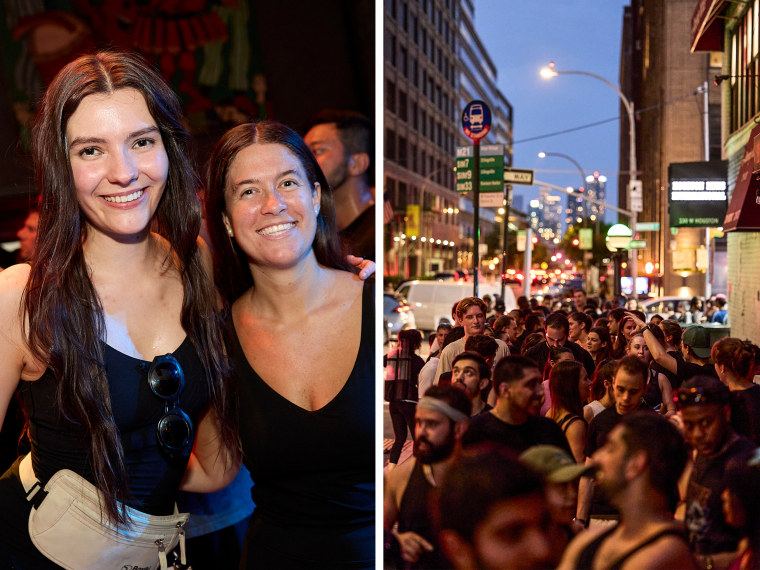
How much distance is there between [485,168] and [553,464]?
0.95 meters

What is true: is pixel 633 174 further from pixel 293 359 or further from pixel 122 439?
pixel 122 439

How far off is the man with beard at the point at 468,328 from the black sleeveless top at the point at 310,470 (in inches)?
8.3

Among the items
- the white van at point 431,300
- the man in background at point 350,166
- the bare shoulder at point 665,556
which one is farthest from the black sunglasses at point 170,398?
the white van at point 431,300

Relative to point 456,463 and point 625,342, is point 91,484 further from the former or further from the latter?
point 625,342

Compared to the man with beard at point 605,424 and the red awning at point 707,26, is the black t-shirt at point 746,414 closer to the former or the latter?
the man with beard at point 605,424

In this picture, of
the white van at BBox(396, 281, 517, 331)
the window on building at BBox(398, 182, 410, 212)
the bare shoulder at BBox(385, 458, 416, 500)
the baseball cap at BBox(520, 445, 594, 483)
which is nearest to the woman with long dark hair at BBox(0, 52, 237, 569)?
the bare shoulder at BBox(385, 458, 416, 500)

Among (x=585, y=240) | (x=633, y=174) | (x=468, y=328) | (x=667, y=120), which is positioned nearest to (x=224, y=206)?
(x=468, y=328)

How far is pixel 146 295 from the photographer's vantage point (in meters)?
1.78

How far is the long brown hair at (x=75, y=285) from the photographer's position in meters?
1.58

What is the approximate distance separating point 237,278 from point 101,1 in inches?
98.1

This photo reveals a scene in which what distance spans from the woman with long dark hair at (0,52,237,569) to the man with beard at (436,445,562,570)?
0.65 metres

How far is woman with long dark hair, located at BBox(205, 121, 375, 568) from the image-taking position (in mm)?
1726

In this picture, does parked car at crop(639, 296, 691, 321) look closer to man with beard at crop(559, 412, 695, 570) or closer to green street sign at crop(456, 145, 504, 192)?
man with beard at crop(559, 412, 695, 570)

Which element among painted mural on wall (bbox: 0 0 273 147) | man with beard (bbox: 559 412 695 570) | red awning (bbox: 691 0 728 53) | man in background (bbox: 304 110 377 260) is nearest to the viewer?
man with beard (bbox: 559 412 695 570)
